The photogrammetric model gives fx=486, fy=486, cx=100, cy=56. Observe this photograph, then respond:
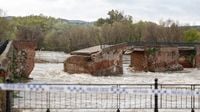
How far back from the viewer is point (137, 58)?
46.9m

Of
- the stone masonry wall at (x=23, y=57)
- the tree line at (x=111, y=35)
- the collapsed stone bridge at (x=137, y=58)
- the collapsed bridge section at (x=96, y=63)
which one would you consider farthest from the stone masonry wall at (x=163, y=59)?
the tree line at (x=111, y=35)

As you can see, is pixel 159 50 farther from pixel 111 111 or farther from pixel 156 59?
pixel 111 111

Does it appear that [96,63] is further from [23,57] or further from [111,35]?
[111,35]

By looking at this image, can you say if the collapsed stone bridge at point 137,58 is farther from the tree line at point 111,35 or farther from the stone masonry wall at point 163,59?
the tree line at point 111,35

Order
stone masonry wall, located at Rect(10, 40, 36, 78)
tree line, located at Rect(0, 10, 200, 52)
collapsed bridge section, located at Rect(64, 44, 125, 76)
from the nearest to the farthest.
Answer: stone masonry wall, located at Rect(10, 40, 36, 78)
collapsed bridge section, located at Rect(64, 44, 125, 76)
tree line, located at Rect(0, 10, 200, 52)

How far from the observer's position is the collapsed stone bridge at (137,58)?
39469 millimetres

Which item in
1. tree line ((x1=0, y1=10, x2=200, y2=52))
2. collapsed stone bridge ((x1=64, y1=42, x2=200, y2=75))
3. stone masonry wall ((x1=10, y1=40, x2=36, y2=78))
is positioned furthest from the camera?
tree line ((x1=0, y1=10, x2=200, y2=52))

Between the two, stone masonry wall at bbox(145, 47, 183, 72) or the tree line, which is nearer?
stone masonry wall at bbox(145, 47, 183, 72)

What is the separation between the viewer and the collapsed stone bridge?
129 feet

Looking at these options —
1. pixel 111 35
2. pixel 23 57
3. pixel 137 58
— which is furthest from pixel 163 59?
pixel 111 35

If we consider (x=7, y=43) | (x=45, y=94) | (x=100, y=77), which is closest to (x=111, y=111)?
(x=45, y=94)

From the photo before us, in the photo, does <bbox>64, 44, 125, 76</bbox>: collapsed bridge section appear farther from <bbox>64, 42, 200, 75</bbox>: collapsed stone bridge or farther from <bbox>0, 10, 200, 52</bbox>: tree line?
<bbox>0, 10, 200, 52</bbox>: tree line

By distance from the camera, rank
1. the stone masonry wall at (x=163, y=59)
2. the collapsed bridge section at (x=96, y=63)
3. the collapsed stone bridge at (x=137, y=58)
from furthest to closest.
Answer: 1. the stone masonry wall at (x=163, y=59)
2. the collapsed stone bridge at (x=137, y=58)
3. the collapsed bridge section at (x=96, y=63)

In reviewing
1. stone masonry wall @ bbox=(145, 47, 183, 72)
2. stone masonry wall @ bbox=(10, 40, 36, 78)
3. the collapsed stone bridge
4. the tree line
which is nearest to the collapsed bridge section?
the collapsed stone bridge
